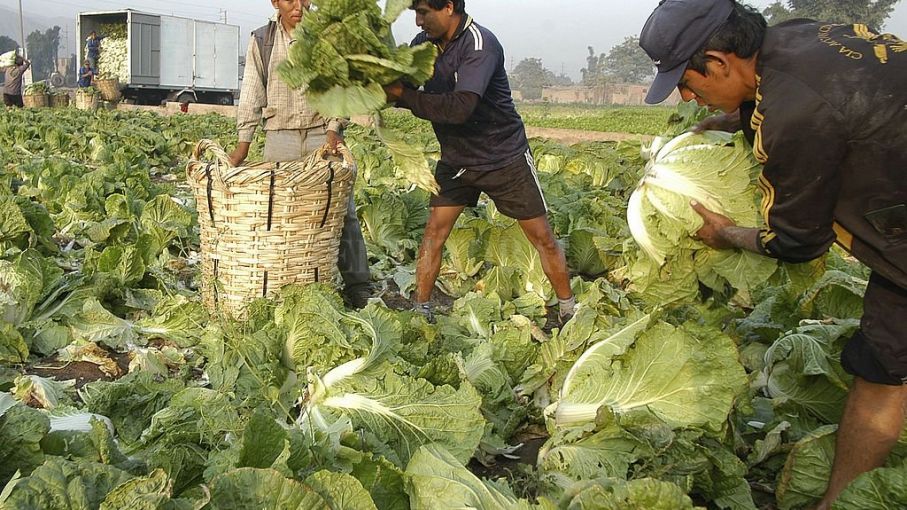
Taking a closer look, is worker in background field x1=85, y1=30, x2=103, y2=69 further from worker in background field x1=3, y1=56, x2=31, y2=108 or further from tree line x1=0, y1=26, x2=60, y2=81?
tree line x1=0, y1=26, x2=60, y2=81

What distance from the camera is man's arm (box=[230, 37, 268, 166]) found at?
4973 mm

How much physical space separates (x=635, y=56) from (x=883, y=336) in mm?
112432

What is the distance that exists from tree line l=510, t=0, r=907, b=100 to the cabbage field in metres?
14.2

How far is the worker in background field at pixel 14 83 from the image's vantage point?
2175 centimetres

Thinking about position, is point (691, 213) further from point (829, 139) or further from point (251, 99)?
point (251, 99)

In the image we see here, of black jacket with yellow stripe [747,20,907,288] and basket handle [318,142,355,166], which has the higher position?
black jacket with yellow stripe [747,20,907,288]

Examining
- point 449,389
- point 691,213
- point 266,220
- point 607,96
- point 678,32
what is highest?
point 607,96

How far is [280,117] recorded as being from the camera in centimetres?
507

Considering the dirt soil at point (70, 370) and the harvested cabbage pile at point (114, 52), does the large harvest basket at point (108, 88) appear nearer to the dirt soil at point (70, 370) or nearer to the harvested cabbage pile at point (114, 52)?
the harvested cabbage pile at point (114, 52)

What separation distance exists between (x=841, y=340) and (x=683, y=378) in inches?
43.4

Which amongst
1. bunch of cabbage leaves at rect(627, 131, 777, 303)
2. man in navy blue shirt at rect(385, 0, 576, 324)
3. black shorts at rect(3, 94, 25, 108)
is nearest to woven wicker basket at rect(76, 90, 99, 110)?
black shorts at rect(3, 94, 25, 108)

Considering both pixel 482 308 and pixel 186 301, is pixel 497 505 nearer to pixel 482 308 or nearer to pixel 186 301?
pixel 482 308

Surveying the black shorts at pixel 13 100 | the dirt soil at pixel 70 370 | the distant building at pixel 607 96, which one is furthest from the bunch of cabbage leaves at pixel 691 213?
the distant building at pixel 607 96

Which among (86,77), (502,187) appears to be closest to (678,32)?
(502,187)
